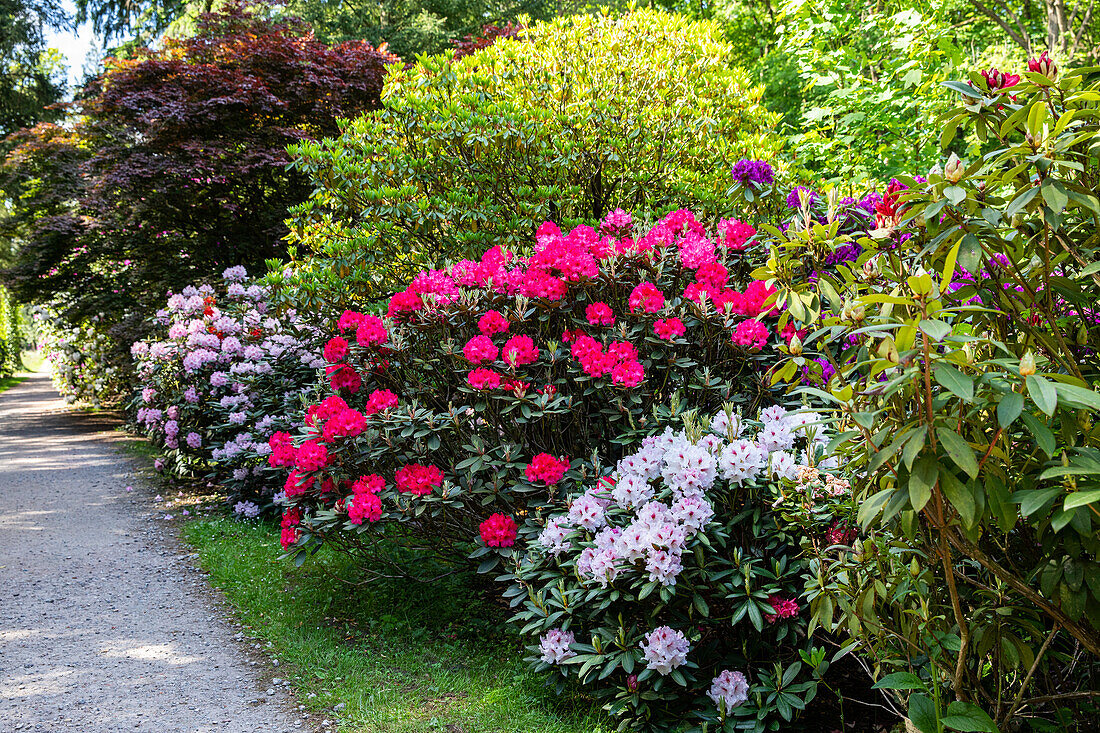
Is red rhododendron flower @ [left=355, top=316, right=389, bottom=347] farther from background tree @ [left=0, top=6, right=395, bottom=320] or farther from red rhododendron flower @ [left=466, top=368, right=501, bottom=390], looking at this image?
background tree @ [left=0, top=6, right=395, bottom=320]

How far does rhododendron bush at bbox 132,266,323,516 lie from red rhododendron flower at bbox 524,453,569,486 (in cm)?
258

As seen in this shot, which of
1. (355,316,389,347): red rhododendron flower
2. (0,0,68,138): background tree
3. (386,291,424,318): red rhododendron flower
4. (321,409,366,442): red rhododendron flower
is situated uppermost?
(0,0,68,138): background tree

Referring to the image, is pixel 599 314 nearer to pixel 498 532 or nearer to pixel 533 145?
pixel 498 532

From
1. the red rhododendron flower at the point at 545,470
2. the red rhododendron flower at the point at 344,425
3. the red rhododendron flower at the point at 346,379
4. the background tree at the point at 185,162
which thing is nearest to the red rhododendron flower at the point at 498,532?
the red rhododendron flower at the point at 545,470

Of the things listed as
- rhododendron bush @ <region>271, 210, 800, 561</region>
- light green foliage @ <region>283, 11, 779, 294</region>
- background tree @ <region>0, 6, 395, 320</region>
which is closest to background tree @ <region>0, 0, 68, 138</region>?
background tree @ <region>0, 6, 395, 320</region>

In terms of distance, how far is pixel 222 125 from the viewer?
8547 millimetres

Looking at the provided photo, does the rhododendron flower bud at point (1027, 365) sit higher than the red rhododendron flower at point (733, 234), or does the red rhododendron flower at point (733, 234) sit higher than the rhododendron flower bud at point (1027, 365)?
the red rhododendron flower at point (733, 234)

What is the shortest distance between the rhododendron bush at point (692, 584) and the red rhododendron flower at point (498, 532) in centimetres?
31

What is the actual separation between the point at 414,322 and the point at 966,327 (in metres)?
2.61

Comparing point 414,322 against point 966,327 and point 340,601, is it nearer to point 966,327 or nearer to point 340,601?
point 340,601

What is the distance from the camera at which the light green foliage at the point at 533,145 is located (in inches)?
181

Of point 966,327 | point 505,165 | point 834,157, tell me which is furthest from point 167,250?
point 966,327

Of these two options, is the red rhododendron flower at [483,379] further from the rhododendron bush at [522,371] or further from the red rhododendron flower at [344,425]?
the red rhododendron flower at [344,425]

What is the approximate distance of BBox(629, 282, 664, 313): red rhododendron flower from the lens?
10.8 ft
